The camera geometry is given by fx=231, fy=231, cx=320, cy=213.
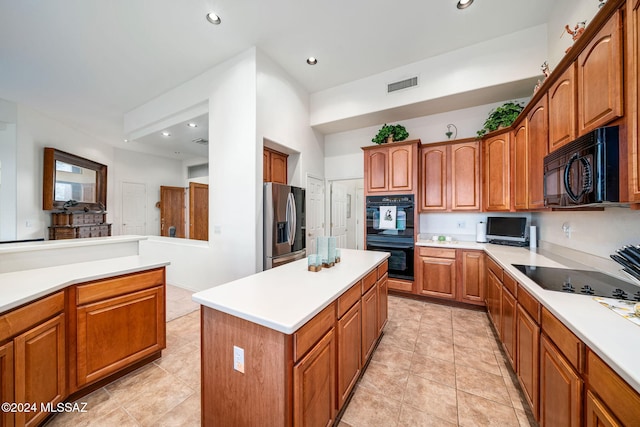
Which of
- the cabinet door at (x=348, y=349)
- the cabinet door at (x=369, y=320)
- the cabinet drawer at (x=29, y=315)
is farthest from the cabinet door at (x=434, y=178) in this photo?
the cabinet drawer at (x=29, y=315)

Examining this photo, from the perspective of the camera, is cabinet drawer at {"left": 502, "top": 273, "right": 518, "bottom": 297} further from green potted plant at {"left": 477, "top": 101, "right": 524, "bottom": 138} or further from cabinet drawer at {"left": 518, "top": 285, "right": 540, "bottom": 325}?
green potted plant at {"left": 477, "top": 101, "right": 524, "bottom": 138}

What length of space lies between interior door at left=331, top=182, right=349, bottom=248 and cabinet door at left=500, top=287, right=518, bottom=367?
122 inches

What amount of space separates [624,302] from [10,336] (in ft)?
10.4

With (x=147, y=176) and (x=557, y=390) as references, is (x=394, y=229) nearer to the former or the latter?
(x=557, y=390)

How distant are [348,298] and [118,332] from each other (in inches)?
70.2

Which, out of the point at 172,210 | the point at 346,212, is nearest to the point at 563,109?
the point at 346,212

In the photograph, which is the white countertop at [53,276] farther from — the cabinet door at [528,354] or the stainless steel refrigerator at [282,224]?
the cabinet door at [528,354]

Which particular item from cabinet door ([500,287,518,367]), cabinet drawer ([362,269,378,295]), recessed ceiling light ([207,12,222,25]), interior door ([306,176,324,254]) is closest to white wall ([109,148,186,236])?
interior door ([306,176,324,254])

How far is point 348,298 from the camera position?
1.55 meters

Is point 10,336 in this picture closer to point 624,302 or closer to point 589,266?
point 624,302

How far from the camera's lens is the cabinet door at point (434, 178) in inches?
141

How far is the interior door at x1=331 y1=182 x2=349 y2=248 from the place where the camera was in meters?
5.09

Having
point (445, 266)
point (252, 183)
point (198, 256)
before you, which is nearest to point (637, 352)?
point (445, 266)

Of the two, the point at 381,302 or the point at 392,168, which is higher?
the point at 392,168
